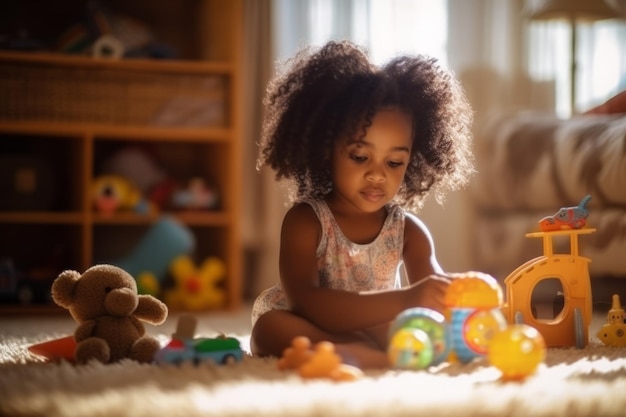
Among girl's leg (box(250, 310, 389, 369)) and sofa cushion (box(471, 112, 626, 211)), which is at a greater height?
sofa cushion (box(471, 112, 626, 211))

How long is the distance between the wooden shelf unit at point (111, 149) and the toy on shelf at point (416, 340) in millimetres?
1489

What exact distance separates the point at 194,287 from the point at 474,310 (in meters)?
1.54

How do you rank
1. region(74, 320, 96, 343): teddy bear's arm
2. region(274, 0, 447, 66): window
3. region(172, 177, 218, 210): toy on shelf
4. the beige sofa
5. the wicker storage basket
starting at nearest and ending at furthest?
region(74, 320, 96, 343): teddy bear's arm, the beige sofa, the wicker storage basket, region(172, 177, 218, 210): toy on shelf, region(274, 0, 447, 66): window

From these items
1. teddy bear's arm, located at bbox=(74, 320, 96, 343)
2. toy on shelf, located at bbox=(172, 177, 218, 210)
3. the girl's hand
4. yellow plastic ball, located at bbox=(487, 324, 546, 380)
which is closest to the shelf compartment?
toy on shelf, located at bbox=(172, 177, 218, 210)

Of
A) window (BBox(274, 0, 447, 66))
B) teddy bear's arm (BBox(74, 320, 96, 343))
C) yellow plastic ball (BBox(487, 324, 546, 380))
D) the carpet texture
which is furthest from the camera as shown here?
window (BBox(274, 0, 447, 66))

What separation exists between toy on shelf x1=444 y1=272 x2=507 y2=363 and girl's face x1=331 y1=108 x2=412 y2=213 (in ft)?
0.89

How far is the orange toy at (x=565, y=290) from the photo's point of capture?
4.91 feet

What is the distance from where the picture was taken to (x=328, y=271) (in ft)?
4.86

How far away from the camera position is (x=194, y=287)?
8.58 feet

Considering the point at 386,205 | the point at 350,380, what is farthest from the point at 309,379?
the point at 386,205

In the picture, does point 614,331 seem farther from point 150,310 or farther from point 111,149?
point 111,149

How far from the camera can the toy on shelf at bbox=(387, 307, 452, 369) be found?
3.84ft

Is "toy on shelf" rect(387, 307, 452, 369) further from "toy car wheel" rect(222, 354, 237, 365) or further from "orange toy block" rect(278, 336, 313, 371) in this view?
"toy car wheel" rect(222, 354, 237, 365)

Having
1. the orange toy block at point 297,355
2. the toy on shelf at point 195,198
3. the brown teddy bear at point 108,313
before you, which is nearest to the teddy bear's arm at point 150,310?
the brown teddy bear at point 108,313
